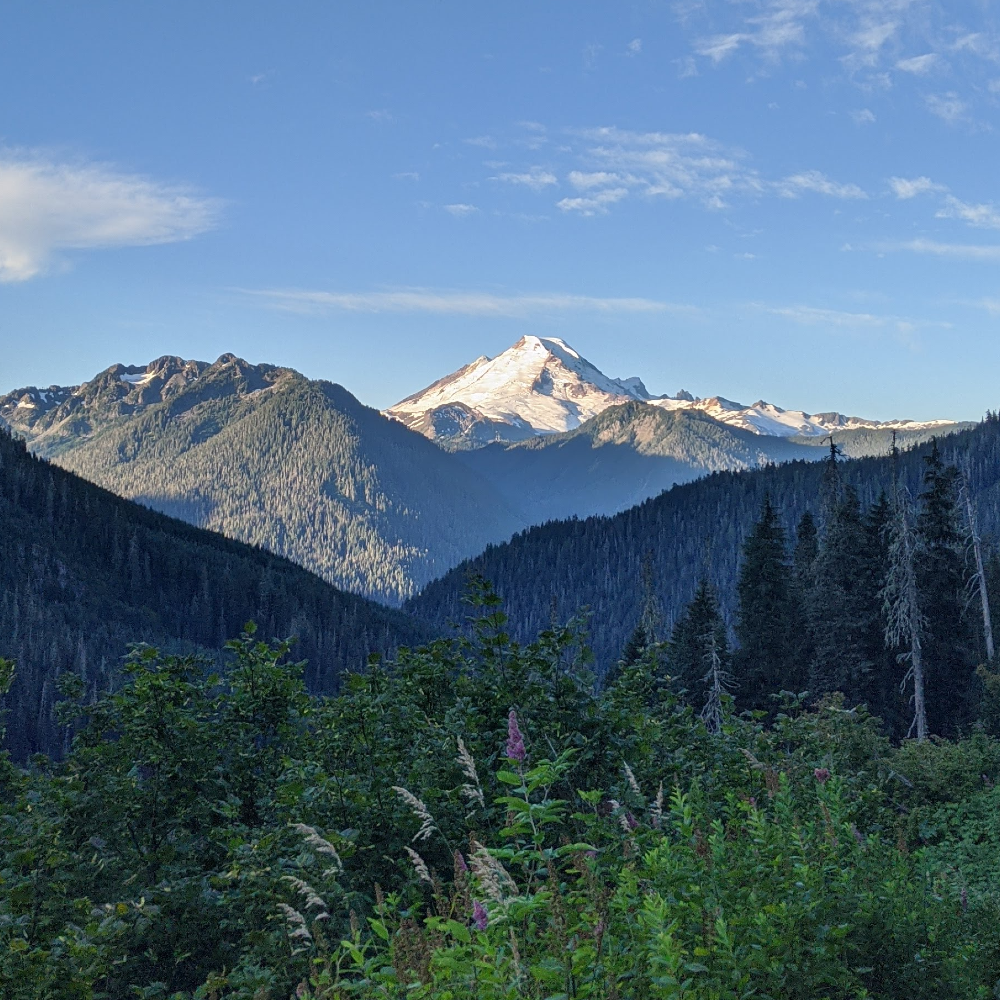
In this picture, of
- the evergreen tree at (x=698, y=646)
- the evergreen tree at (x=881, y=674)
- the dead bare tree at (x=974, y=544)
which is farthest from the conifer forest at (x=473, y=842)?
→ the evergreen tree at (x=698, y=646)

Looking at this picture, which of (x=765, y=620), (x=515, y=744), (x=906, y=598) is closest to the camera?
(x=515, y=744)

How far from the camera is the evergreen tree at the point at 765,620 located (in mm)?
50281

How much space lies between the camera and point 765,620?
171 feet

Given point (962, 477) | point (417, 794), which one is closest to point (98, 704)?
point (417, 794)

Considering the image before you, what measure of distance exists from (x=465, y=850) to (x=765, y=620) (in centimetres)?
4646

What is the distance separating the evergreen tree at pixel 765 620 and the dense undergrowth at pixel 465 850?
37461 millimetres

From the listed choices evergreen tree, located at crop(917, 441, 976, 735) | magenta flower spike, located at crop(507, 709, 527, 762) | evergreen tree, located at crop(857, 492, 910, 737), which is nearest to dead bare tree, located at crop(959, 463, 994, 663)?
evergreen tree, located at crop(917, 441, 976, 735)

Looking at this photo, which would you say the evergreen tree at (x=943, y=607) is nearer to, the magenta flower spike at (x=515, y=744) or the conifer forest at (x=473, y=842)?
the conifer forest at (x=473, y=842)

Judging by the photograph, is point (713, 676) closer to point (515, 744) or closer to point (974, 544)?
point (974, 544)

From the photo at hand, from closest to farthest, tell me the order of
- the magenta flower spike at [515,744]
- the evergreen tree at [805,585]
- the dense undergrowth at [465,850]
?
the dense undergrowth at [465,850] < the magenta flower spike at [515,744] < the evergreen tree at [805,585]

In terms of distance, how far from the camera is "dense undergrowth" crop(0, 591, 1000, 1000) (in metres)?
4.75

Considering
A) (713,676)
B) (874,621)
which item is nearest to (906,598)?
(874,621)

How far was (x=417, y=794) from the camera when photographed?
337 inches

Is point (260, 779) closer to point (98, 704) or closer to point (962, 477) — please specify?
point (98, 704)
